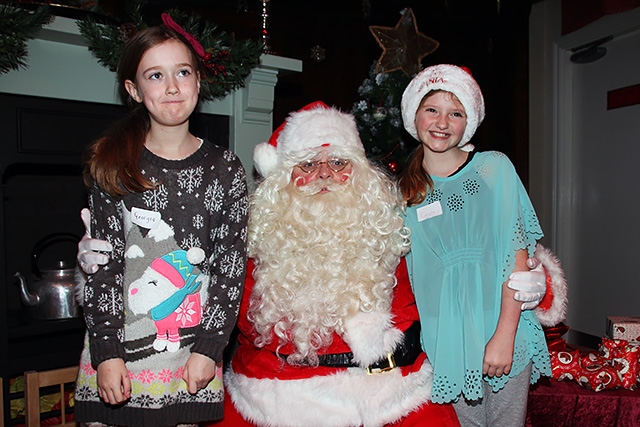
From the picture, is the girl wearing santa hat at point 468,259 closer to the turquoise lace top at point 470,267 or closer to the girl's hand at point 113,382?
the turquoise lace top at point 470,267

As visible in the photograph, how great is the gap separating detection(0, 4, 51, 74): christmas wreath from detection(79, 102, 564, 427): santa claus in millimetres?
1065

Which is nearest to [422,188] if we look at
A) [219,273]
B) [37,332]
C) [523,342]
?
[523,342]

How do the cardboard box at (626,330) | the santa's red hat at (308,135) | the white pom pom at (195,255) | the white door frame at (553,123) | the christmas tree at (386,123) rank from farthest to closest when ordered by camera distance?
the white door frame at (553,123), the christmas tree at (386,123), the cardboard box at (626,330), the santa's red hat at (308,135), the white pom pom at (195,255)

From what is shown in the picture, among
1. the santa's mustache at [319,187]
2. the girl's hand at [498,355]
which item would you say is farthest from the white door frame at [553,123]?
the santa's mustache at [319,187]

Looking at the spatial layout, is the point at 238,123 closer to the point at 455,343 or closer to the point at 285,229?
the point at 285,229

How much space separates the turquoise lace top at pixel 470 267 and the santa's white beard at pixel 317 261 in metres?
0.13

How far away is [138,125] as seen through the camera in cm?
162

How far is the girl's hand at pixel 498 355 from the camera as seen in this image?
5.67 feet

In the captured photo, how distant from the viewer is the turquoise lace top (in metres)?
1.75

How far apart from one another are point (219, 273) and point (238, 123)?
1492mm

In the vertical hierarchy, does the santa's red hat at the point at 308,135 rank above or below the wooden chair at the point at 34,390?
above

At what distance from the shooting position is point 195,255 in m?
1.53

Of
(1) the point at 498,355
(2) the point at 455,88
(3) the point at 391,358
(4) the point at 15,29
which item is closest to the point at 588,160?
(2) the point at 455,88

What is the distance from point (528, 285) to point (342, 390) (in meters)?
0.65
